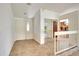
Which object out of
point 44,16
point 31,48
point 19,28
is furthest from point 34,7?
point 31,48

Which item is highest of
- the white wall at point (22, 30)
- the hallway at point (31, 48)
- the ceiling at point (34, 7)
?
the ceiling at point (34, 7)

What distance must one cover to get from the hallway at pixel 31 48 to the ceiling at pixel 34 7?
1.34ft

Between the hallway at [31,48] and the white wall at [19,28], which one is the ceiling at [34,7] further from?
the hallway at [31,48]

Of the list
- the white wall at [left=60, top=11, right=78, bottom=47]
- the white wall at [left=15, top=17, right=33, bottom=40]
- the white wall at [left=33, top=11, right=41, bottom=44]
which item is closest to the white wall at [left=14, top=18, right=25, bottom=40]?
the white wall at [left=15, top=17, right=33, bottom=40]

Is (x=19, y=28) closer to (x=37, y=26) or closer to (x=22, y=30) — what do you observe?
(x=22, y=30)

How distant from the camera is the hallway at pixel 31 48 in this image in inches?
50.3

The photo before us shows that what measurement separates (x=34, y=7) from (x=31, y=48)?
545 millimetres

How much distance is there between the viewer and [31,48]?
4.43 feet

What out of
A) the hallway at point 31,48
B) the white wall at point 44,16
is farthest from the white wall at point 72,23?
the hallway at point 31,48

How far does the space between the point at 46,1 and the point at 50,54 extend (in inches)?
26.0

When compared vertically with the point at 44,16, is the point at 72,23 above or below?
below

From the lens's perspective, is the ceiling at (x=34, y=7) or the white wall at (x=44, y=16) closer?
the ceiling at (x=34, y=7)

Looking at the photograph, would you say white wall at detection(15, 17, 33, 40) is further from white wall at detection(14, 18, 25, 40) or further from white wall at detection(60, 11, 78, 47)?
white wall at detection(60, 11, 78, 47)

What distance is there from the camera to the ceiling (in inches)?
48.5
